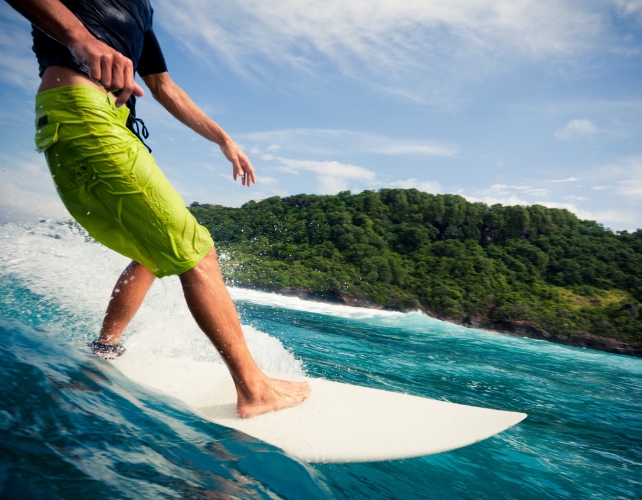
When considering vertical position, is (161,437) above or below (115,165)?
below

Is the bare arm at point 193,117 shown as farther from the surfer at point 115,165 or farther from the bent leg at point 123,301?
the bent leg at point 123,301

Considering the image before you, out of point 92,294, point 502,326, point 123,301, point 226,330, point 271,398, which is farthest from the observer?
point 502,326

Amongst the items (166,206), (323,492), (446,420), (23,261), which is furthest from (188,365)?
(23,261)

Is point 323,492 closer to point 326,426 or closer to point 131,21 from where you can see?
point 326,426

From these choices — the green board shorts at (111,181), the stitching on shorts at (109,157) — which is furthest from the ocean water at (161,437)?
the stitching on shorts at (109,157)

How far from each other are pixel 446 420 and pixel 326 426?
54 cm

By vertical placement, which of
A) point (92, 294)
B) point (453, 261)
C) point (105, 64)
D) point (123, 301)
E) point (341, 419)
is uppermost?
point (453, 261)

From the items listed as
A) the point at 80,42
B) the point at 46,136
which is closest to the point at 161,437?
the point at 46,136

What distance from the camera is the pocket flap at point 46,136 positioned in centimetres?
128

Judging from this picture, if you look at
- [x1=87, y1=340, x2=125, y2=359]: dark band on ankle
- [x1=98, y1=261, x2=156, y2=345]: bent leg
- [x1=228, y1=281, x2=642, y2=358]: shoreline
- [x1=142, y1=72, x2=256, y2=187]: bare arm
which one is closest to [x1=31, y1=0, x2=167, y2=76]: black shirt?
[x1=142, y1=72, x2=256, y2=187]: bare arm

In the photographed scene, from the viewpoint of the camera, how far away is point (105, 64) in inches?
43.1

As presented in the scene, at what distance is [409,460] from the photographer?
1611mm

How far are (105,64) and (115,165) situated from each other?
329 mm

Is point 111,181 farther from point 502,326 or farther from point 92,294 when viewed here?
point 502,326
